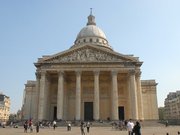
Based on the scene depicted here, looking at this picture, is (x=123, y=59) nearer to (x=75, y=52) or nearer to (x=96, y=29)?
(x=75, y=52)

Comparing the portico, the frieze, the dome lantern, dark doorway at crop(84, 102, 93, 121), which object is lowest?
dark doorway at crop(84, 102, 93, 121)

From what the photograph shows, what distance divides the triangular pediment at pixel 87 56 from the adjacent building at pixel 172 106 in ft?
150

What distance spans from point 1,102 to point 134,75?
60.4 metres

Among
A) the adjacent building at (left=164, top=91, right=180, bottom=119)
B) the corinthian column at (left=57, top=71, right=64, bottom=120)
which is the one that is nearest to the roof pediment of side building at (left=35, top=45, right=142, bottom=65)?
the corinthian column at (left=57, top=71, right=64, bottom=120)

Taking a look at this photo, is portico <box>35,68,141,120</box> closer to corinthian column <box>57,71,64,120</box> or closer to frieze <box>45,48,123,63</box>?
corinthian column <box>57,71,64,120</box>

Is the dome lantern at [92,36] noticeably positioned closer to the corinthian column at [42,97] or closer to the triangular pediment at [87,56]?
the triangular pediment at [87,56]

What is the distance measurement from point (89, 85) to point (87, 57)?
22.5 ft

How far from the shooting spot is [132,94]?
4034cm

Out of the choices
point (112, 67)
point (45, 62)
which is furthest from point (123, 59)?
point (45, 62)

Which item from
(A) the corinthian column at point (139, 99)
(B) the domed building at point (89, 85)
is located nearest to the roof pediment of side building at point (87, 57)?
(B) the domed building at point (89, 85)

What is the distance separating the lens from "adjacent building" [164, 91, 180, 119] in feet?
263

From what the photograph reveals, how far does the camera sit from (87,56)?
4200cm

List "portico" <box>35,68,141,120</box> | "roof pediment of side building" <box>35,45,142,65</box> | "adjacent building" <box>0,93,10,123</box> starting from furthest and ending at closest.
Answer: "adjacent building" <box>0,93,10,123</box> → "roof pediment of side building" <box>35,45,142,65</box> → "portico" <box>35,68,141,120</box>

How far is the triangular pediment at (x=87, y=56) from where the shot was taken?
4178cm
